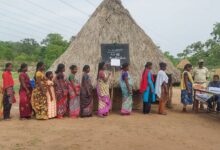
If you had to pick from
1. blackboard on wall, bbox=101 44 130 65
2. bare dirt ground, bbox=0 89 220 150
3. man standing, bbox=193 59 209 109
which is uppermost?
blackboard on wall, bbox=101 44 130 65

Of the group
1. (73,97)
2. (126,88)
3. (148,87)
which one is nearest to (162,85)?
(148,87)

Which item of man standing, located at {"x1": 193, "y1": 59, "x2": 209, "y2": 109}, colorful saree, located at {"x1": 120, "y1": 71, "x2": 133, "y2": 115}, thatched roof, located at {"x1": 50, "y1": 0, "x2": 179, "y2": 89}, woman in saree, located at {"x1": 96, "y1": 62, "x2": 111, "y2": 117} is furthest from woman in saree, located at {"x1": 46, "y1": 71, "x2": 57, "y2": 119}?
man standing, located at {"x1": 193, "y1": 59, "x2": 209, "y2": 109}

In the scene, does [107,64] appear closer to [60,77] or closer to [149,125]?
[60,77]

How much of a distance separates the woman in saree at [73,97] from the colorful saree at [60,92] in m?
0.15

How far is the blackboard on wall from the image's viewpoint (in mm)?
9750

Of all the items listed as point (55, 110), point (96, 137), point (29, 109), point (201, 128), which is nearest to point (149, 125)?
point (201, 128)

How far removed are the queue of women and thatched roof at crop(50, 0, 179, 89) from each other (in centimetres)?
59

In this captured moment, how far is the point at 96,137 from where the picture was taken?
646 cm

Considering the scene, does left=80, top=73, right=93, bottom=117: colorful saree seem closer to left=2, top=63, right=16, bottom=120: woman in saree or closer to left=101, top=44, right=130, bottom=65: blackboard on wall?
left=101, top=44, right=130, bottom=65: blackboard on wall

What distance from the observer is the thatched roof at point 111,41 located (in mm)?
9883

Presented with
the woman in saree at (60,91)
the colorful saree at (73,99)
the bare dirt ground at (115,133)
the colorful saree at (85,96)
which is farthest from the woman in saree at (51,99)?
the colorful saree at (85,96)

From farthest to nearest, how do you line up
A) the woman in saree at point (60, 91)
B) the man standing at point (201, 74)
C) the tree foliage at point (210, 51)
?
the tree foliage at point (210, 51) < the man standing at point (201, 74) < the woman in saree at point (60, 91)

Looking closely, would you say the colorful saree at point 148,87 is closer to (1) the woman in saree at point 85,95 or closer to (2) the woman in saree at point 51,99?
(1) the woman in saree at point 85,95

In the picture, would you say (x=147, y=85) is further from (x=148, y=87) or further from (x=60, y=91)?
(x=60, y=91)
